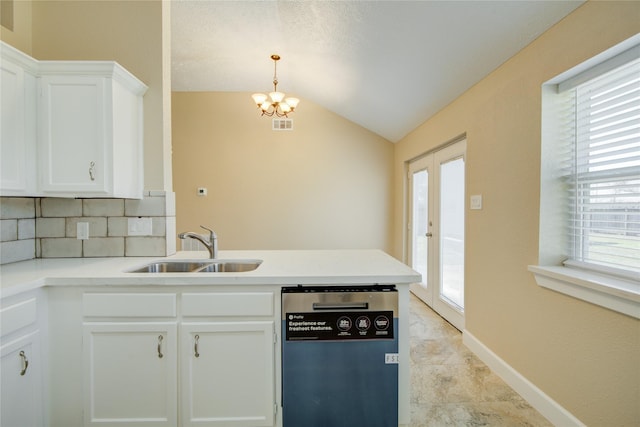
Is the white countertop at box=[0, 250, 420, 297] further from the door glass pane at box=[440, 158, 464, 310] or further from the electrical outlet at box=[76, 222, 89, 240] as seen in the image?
the door glass pane at box=[440, 158, 464, 310]

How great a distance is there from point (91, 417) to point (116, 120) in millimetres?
1655

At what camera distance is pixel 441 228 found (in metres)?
3.47

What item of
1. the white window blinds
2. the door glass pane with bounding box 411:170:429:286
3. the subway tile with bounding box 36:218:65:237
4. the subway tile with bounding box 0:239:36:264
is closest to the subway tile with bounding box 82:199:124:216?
the subway tile with bounding box 36:218:65:237

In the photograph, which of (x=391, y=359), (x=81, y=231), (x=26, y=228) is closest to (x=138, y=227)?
(x=81, y=231)

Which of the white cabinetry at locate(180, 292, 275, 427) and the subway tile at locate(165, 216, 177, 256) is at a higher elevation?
the subway tile at locate(165, 216, 177, 256)

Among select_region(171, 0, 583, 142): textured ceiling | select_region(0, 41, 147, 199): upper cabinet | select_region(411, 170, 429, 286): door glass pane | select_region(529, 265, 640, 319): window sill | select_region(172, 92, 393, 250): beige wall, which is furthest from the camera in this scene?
select_region(172, 92, 393, 250): beige wall

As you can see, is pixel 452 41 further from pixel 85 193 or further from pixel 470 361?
pixel 85 193

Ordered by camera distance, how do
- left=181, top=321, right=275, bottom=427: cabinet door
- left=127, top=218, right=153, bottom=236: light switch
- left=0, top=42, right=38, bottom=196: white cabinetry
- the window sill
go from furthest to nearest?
left=127, top=218, right=153, bottom=236: light switch
left=0, top=42, right=38, bottom=196: white cabinetry
left=181, top=321, right=275, bottom=427: cabinet door
the window sill

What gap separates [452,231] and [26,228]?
3.63m

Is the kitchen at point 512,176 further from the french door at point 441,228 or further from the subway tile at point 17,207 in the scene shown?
the subway tile at point 17,207

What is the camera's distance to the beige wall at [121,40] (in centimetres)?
205

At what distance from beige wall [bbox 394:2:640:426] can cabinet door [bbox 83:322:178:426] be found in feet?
6.91

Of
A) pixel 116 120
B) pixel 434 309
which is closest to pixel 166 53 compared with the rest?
pixel 116 120

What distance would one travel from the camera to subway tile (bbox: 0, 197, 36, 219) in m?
1.84
